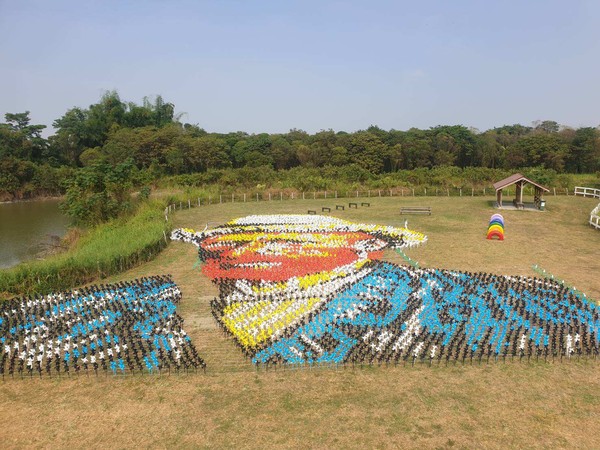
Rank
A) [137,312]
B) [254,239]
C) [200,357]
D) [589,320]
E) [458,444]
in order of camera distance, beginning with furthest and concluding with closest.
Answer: [254,239], [137,312], [589,320], [200,357], [458,444]

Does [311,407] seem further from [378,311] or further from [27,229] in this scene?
[27,229]

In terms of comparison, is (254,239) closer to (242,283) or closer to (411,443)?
(242,283)

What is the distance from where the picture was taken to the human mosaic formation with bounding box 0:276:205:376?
14898mm

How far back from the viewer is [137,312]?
63.1ft

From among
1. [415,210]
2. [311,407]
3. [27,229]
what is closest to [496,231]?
[415,210]

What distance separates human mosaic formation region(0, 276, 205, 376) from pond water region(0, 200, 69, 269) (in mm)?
15549

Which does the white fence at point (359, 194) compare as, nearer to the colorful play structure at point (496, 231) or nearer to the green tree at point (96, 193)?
the green tree at point (96, 193)

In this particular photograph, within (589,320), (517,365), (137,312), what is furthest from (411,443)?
(137,312)

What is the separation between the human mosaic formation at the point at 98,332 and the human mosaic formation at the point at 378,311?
239 cm

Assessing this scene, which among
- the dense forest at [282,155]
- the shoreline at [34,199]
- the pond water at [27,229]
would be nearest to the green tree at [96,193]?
the pond water at [27,229]

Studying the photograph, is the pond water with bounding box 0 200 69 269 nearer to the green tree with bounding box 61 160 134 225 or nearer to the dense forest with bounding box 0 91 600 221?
the green tree with bounding box 61 160 134 225

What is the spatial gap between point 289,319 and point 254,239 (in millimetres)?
14157

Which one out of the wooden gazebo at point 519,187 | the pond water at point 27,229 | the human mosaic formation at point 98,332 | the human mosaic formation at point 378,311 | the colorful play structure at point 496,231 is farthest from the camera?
the wooden gazebo at point 519,187

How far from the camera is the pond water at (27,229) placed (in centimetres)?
3699
